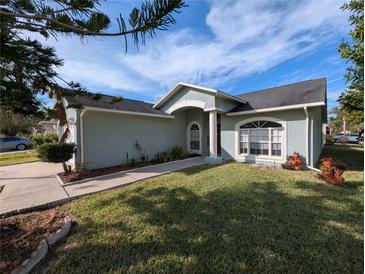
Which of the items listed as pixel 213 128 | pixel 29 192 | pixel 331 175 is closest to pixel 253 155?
pixel 213 128

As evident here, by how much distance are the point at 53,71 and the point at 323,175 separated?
9085mm

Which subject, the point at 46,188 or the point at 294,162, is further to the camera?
the point at 294,162

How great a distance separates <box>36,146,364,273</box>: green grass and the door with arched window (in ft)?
25.5

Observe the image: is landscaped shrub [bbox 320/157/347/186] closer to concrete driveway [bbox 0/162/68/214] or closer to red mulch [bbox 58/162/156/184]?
red mulch [bbox 58/162/156/184]

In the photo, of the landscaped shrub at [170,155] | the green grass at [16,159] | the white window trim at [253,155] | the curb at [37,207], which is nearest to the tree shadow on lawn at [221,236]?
the curb at [37,207]

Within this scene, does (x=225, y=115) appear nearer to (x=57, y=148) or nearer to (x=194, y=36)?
(x=194, y=36)

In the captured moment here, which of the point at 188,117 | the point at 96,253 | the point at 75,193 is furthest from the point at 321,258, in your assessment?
the point at 188,117

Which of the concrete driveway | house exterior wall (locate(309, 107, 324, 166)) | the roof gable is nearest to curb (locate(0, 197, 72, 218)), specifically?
the concrete driveway

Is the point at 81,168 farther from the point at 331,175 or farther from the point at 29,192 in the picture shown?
the point at 331,175

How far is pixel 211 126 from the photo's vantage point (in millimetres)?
10820

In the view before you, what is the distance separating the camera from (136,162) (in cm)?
1084

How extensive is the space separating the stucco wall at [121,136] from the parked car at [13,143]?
2150 centimetres

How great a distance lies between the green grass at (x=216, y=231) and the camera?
276cm

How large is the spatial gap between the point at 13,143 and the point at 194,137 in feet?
79.4
